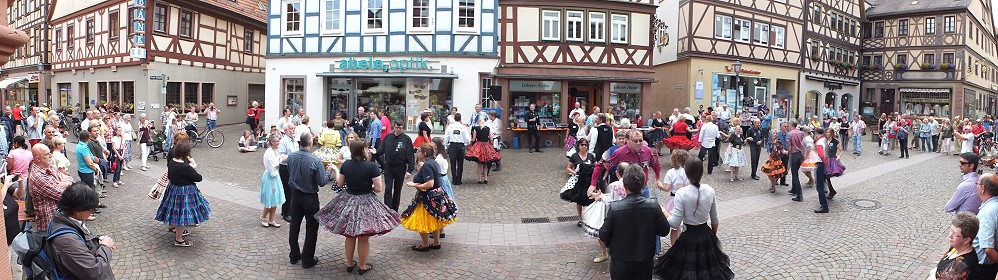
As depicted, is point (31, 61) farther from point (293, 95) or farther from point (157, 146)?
point (157, 146)

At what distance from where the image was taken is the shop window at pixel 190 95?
26.8 meters

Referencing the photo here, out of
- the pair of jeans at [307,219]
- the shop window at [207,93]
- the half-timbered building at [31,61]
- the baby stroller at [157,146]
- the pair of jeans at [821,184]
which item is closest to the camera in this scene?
the pair of jeans at [307,219]

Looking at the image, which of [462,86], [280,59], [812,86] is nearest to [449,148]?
[462,86]

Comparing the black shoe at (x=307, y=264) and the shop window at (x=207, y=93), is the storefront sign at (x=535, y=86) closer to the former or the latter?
the black shoe at (x=307, y=264)

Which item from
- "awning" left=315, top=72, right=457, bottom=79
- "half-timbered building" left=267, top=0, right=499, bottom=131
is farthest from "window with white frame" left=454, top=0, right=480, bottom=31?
"awning" left=315, top=72, right=457, bottom=79

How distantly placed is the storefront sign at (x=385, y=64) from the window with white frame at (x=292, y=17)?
2.34 meters

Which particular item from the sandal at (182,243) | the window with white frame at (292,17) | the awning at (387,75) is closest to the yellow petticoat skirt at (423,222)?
the sandal at (182,243)

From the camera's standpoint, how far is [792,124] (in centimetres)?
1137

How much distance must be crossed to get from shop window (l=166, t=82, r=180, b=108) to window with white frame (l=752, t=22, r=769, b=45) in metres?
26.1

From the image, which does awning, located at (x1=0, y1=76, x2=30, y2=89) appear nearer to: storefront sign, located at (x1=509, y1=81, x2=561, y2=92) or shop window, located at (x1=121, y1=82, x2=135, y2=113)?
shop window, located at (x1=121, y1=82, x2=135, y2=113)

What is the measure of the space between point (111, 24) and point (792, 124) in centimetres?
2769

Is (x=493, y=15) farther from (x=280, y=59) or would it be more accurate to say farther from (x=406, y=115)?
(x=280, y=59)

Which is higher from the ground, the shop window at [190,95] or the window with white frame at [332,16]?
the window with white frame at [332,16]

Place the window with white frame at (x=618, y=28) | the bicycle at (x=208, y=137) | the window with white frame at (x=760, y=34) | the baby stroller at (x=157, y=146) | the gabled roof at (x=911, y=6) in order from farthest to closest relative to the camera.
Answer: the gabled roof at (x=911, y=6), the window with white frame at (x=760, y=34), the window with white frame at (x=618, y=28), the bicycle at (x=208, y=137), the baby stroller at (x=157, y=146)
